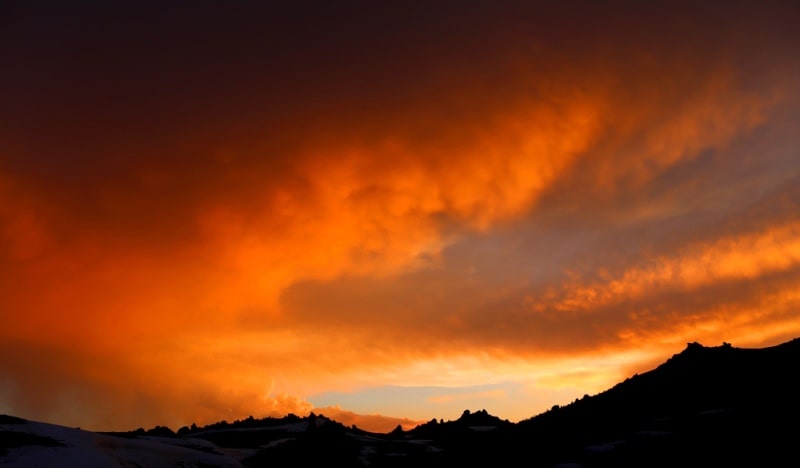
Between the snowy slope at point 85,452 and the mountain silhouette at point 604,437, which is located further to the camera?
the snowy slope at point 85,452

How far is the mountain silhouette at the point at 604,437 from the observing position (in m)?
42.2

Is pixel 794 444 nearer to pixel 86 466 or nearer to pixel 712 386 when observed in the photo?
pixel 712 386

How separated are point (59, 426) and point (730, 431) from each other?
55.5 metres

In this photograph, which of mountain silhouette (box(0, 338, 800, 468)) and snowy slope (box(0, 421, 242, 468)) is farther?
snowy slope (box(0, 421, 242, 468))

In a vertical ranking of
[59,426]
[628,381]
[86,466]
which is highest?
[628,381]

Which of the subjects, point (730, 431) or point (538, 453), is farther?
point (538, 453)

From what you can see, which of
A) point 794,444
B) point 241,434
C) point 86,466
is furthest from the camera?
point 241,434

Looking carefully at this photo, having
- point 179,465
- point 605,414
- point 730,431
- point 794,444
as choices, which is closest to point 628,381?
point 605,414

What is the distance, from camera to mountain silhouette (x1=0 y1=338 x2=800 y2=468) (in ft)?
138

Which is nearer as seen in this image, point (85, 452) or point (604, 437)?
point (85, 452)

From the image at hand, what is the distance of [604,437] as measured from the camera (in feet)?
178

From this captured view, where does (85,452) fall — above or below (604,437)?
below

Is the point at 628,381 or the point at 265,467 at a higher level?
the point at 628,381

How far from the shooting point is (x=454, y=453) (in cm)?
6681
